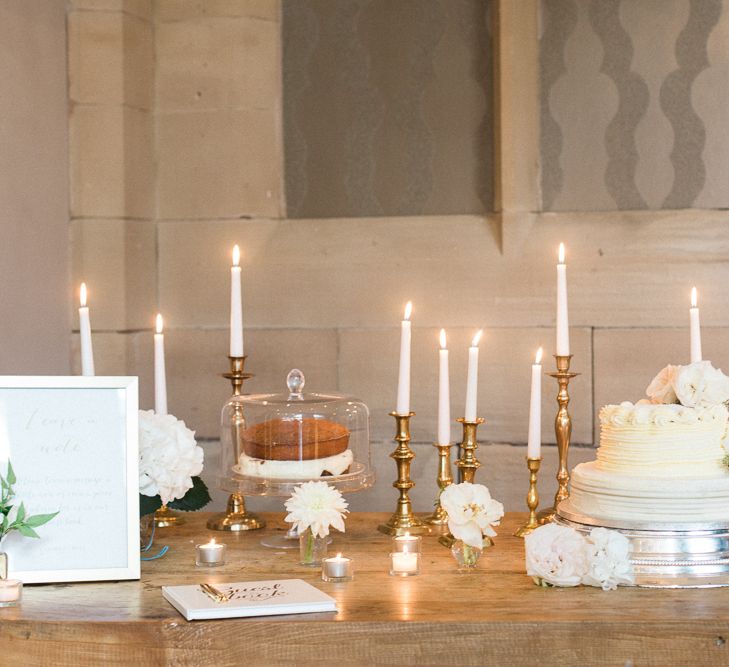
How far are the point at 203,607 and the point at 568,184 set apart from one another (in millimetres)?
1847

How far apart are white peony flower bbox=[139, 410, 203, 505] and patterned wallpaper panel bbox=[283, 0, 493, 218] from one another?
1387 millimetres

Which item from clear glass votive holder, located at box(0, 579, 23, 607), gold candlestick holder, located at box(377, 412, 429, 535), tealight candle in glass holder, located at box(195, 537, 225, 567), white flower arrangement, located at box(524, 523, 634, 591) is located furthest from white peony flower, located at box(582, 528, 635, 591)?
clear glass votive holder, located at box(0, 579, 23, 607)

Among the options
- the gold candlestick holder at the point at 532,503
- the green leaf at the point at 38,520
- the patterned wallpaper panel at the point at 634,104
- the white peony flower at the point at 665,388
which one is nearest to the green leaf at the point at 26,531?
Result: the green leaf at the point at 38,520

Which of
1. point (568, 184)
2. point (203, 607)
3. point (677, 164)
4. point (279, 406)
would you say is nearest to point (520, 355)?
point (568, 184)

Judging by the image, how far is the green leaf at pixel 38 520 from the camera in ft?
5.08

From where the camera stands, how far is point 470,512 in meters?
1.64

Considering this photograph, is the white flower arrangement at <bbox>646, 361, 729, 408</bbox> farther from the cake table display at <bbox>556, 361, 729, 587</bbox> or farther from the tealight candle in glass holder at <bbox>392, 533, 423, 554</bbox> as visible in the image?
the tealight candle in glass holder at <bbox>392, 533, 423, 554</bbox>

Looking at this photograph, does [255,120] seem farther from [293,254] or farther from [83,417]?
[83,417]

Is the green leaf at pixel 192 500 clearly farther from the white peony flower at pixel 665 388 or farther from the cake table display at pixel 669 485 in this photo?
the white peony flower at pixel 665 388

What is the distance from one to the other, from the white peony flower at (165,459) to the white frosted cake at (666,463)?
0.62 meters

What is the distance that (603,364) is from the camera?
2867mm

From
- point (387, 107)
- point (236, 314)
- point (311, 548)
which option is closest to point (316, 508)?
point (311, 548)

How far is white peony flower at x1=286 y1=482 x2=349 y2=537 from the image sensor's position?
167 centimetres

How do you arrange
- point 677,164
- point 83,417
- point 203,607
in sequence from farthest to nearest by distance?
point 677,164 → point 83,417 → point 203,607
